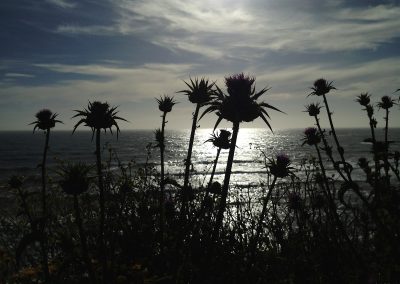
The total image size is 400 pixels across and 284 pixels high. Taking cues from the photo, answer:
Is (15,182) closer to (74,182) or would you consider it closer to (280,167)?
(74,182)

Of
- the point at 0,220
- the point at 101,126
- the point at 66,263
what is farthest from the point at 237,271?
the point at 0,220

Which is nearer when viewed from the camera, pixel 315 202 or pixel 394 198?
pixel 394 198

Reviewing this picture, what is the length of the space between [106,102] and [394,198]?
6.39 m

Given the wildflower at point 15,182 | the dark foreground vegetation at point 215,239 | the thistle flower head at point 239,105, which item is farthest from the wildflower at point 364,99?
the wildflower at point 15,182

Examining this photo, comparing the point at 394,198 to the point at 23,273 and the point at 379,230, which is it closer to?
the point at 379,230

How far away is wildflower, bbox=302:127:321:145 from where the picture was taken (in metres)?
9.07

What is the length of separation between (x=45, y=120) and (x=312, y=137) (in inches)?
249

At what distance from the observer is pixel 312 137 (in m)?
9.23

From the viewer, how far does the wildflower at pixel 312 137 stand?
907 cm

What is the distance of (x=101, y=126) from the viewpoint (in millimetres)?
5680

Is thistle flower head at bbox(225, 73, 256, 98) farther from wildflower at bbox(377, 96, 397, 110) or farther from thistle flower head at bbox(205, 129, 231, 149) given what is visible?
wildflower at bbox(377, 96, 397, 110)

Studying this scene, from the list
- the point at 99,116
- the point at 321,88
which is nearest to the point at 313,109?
the point at 321,88

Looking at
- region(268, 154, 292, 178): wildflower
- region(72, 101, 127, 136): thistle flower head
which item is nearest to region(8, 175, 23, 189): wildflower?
region(72, 101, 127, 136): thistle flower head

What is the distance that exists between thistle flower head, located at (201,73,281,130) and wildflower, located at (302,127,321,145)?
311 centimetres
